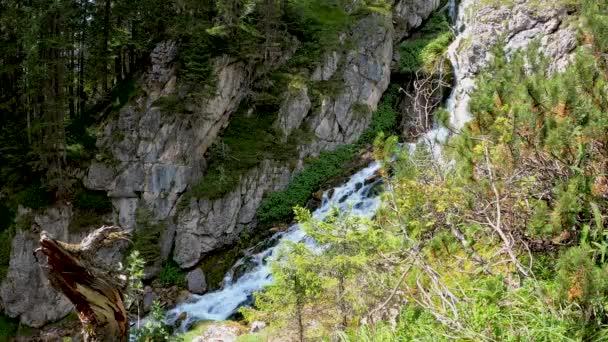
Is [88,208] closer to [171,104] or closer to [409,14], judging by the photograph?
[171,104]

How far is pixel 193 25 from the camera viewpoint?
1756cm

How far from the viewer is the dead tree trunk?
13.1ft

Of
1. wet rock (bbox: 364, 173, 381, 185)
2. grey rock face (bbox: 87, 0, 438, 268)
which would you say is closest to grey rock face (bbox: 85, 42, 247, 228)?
grey rock face (bbox: 87, 0, 438, 268)

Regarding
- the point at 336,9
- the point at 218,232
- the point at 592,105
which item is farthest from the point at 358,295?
the point at 336,9

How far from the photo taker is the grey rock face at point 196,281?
15391 millimetres

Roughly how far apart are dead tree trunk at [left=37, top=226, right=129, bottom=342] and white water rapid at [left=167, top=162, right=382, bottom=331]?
28.3 feet

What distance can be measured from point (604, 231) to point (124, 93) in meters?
17.9

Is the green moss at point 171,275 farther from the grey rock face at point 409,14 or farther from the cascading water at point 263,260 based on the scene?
the grey rock face at point 409,14

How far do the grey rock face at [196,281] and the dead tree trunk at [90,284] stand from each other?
1126 centimetres

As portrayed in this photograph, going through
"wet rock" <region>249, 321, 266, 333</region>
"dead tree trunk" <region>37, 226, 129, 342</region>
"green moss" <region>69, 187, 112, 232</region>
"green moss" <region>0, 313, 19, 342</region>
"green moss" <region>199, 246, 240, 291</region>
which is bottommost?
"green moss" <region>0, 313, 19, 342</region>

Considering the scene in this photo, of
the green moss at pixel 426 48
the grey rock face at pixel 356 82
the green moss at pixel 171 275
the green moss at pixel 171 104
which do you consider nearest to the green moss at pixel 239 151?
the grey rock face at pixel 356 82

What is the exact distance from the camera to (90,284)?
421cm

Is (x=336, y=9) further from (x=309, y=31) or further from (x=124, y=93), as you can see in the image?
(x=124, y=93)

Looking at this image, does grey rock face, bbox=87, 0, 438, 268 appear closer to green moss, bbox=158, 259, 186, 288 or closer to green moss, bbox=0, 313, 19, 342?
green moss, bbox=158, 259, 186, 288
